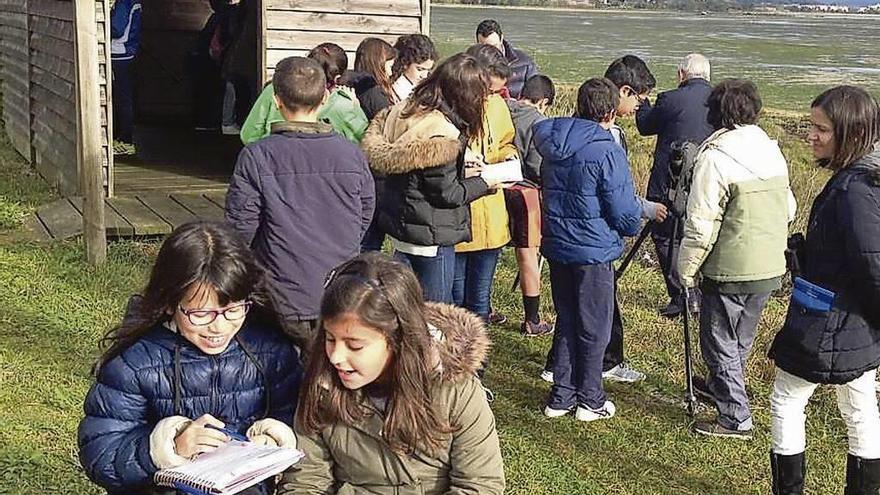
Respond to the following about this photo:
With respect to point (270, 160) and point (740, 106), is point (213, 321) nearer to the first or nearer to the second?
point (270, 160)

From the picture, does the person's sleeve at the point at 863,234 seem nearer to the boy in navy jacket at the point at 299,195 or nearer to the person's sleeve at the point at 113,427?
the boy in navy jacket at the point at 299,195

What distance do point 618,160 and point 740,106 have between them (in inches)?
22.6

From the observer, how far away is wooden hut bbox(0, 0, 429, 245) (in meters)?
7.08

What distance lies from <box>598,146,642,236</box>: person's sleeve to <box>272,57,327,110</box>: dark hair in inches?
53.2

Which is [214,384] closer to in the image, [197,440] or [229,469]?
[197,440]

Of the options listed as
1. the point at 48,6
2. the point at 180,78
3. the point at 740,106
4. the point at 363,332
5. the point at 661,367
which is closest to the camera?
the point at 363,332

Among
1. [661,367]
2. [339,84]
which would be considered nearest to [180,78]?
[339,84]

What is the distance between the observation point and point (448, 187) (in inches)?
185

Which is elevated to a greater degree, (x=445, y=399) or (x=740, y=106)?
(x=740, y=106)

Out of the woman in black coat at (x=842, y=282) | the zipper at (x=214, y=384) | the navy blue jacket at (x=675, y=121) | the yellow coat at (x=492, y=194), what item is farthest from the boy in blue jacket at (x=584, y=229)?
the zipper at (x=214, y=384)

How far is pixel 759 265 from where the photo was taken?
4.68 m

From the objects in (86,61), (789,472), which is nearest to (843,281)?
(789,472)

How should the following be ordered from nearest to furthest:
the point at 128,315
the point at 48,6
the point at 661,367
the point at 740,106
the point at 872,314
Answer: the point at 128,315
the point at 872,314
the point at 740,106
the point at 661,367
the point at 48,6

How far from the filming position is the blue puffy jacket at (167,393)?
258 centimetres
